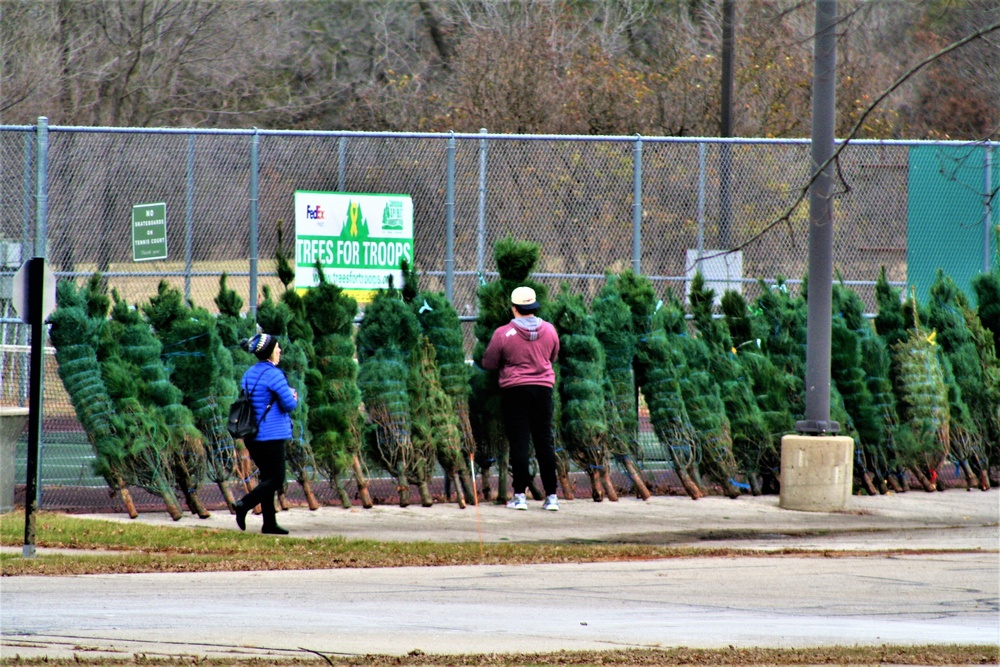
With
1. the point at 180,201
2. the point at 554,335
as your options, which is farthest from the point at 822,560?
the point at 180,201

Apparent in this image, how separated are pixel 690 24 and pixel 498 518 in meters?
19.9

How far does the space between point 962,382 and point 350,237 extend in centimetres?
622

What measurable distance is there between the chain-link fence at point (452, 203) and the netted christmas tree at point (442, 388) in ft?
3.30

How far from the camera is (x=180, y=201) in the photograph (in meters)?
13.8

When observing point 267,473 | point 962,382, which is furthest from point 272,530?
point 962,382

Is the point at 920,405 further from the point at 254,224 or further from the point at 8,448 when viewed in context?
the point at 8,448

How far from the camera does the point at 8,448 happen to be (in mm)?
10547

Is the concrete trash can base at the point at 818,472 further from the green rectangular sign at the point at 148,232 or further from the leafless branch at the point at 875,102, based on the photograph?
the green rectangular sign at the point at 148,232

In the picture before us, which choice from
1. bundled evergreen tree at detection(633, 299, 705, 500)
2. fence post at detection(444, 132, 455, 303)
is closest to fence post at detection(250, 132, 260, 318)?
fence post at detection(444, 132, 455, 303)

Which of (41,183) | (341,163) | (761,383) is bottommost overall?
(761,383)

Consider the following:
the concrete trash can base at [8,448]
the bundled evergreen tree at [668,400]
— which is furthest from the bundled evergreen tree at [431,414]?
A: the concrete trash can base at [8,448]

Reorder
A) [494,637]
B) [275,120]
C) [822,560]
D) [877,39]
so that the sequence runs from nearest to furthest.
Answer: [494,637], [822,560], [877,39], [275,120]

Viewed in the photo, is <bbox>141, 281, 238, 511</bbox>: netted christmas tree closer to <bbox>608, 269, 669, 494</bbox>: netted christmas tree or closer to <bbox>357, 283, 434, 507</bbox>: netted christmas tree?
<bbox>357, 283, 434, 507</bbox>: netted christmas tree

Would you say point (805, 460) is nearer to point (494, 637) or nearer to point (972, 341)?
point (972, 341)
